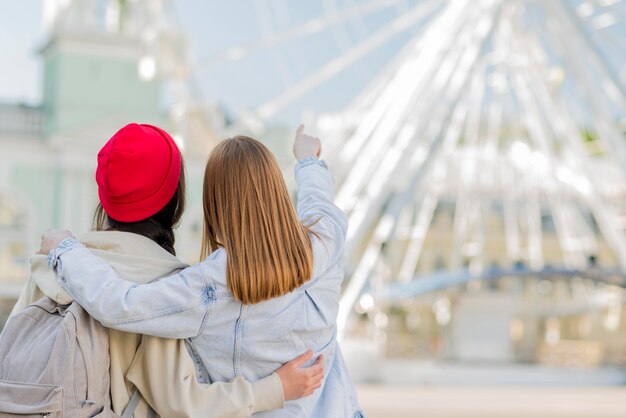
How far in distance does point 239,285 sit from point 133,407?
0.22 m

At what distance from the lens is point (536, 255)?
2097cm

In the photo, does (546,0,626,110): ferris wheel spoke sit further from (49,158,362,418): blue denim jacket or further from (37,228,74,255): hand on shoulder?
(37,228,74,255): hand on shoulder

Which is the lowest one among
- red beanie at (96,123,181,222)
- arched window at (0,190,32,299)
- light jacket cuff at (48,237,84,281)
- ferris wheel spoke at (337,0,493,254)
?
arched window at (0,190,32,299)

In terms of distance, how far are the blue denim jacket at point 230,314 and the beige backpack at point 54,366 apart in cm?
4

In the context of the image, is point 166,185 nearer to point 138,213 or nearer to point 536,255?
point 138,213

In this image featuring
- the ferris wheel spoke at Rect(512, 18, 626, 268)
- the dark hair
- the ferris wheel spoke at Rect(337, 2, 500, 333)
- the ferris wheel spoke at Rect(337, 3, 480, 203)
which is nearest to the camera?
the dark hair

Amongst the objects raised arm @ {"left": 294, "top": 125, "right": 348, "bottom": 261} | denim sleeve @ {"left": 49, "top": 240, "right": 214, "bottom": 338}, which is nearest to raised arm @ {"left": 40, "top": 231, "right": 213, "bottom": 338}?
denim sleeve @ {"left": 49, "top": 240, "right": 214, "bottom": 338}

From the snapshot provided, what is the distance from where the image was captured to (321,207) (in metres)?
1.83

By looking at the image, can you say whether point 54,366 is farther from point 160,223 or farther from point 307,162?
point 307,162

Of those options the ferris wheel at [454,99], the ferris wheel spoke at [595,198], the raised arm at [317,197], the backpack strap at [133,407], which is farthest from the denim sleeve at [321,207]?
the ferris wheel spoke at [595,198]

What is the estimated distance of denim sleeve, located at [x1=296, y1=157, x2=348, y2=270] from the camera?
1758 millimetres

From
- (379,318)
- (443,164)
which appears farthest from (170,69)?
(443,164)

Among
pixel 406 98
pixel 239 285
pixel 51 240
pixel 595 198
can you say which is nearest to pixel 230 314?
pixel 239 285

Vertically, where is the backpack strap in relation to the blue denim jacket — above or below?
below
